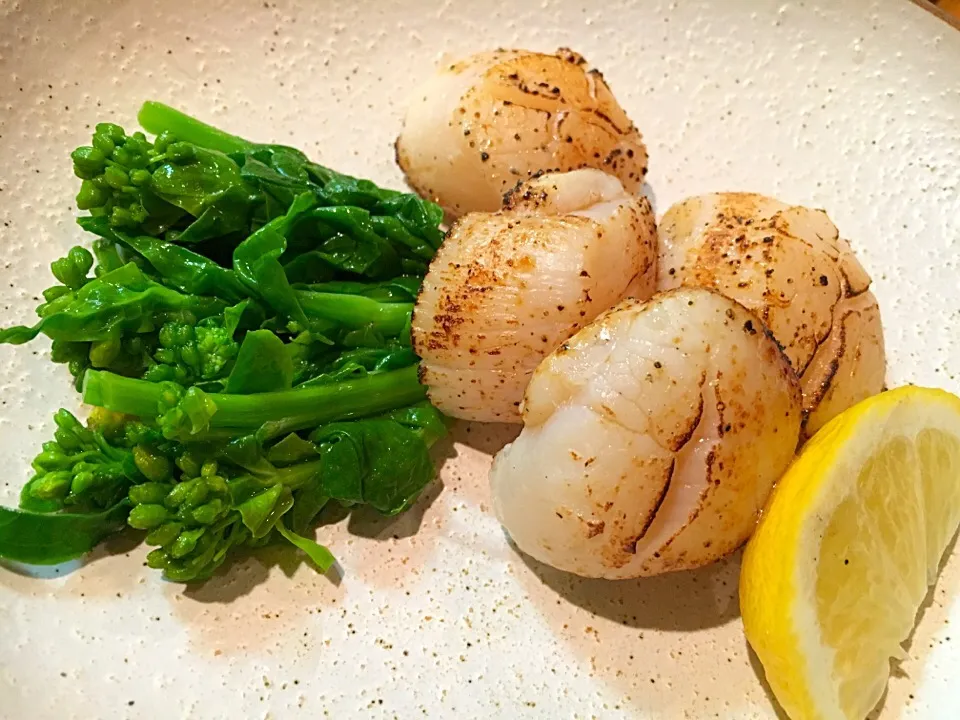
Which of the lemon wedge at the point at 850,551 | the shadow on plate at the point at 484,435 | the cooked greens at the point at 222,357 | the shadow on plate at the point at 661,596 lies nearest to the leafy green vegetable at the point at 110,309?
the cooked greens at the point at 222,357

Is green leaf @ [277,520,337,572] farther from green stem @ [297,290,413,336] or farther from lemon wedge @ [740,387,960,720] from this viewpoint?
lemon wedge @ [740,387,960,720]

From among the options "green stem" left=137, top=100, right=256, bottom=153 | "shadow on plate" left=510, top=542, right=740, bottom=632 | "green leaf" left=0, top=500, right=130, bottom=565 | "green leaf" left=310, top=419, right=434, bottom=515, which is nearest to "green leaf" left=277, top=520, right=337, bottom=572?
"green leaf" left=310, top=419, right=434, bottom=515

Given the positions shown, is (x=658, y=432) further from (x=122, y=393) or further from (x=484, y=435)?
(x=122, y=393)

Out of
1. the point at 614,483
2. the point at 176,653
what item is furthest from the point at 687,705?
the point at 176,653

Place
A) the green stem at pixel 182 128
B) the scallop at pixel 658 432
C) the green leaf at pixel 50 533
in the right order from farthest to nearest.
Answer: the green stem at pixel 182 128 → the green leaf at pixel 50 533 → the scallop at pixel 658 432

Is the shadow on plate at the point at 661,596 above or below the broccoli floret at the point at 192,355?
below

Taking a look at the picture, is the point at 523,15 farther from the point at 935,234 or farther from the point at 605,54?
the point at 935,234

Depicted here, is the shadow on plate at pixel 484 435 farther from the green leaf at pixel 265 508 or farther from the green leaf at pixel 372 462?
the green leaf at pixel 265 508

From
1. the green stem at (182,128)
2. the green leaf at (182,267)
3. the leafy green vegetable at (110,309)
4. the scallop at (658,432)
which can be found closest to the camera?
the scallop at (658,432)
